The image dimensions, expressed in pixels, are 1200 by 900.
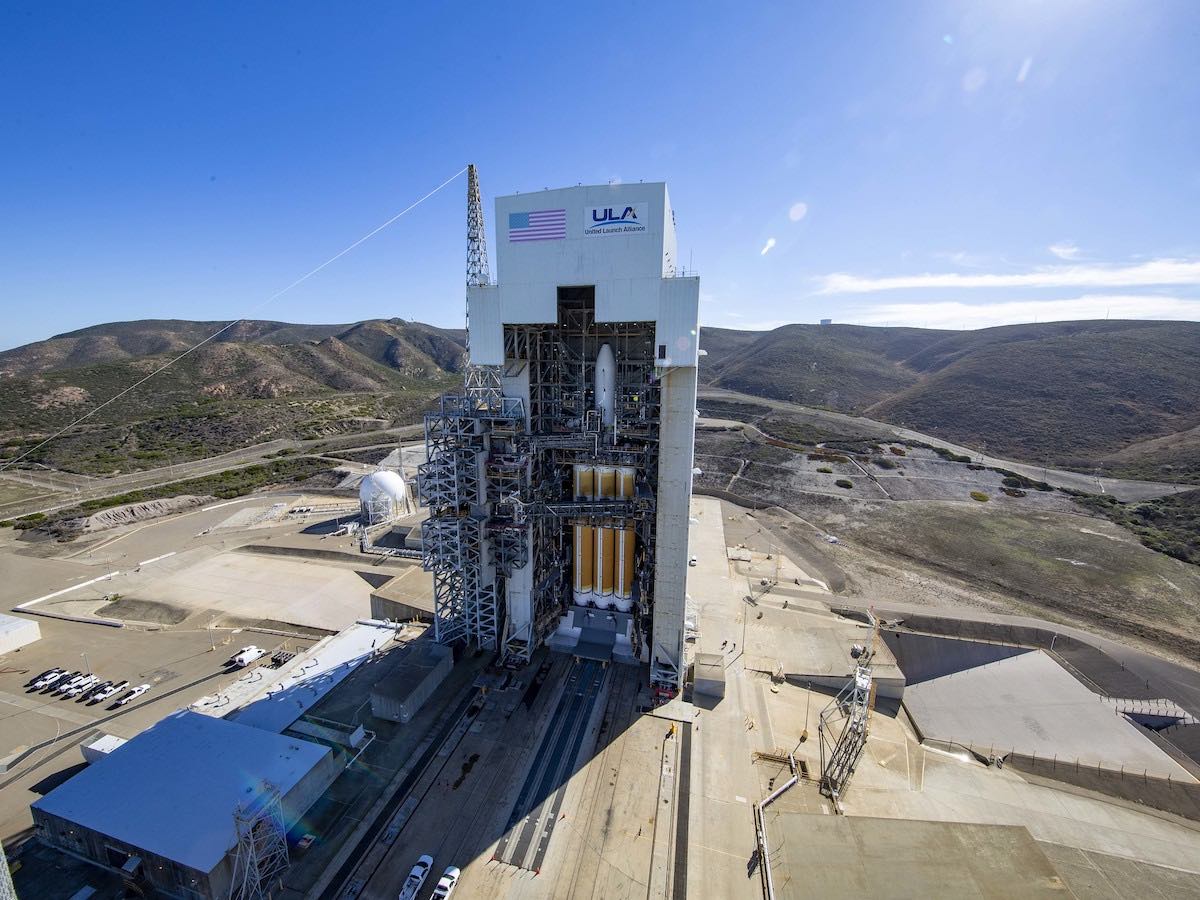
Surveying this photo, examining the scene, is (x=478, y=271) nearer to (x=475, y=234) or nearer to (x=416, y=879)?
(x=475, y=234)

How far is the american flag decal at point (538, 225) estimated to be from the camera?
26.2 metres

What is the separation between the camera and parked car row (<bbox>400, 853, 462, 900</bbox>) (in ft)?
57.1

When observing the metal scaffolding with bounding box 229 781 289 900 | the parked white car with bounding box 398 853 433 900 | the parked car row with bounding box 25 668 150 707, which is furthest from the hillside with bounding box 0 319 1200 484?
the parked white car with bounding box 398 853 433 900

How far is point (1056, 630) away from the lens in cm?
3856

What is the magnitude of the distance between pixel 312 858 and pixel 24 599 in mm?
49775

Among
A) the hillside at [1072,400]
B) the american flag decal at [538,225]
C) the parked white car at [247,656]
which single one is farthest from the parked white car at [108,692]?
the hillside at [1072,400]

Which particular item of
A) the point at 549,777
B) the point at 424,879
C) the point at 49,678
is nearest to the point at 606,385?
the point at 549,777

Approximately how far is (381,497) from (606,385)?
1876 inches

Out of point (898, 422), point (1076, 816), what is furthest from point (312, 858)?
point (898, 422)

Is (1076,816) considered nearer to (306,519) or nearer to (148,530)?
(306,519)

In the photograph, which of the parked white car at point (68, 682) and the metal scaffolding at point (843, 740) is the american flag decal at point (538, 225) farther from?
the parked white car at point (68, 682)

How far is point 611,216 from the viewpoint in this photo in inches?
1000

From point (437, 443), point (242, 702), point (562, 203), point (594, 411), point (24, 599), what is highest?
point (562, 203)

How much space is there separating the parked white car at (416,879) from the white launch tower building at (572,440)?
12070 mm
